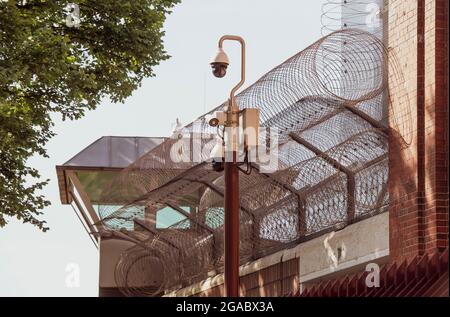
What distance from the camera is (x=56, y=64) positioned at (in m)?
25.5

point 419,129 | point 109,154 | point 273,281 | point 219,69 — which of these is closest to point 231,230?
point 219,69

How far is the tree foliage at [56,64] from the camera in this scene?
2539 centimetres

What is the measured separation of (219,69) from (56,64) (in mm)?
9586

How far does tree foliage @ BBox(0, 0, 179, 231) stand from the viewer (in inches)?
1000

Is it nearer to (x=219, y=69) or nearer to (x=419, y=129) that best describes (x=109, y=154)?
(x=219, y=69)

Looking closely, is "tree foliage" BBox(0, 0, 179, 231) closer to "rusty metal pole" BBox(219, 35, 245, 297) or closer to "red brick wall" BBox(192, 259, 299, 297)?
"red brick wall" BBox(192, 259, 299, 297)

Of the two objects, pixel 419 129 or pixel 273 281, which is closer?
pixel 419 129

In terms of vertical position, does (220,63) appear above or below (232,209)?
above

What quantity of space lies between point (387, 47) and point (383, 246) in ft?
8.88

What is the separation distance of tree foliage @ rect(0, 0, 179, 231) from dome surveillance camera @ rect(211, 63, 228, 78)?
8.70 metres

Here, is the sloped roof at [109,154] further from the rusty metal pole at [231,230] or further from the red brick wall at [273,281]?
the rusty metal pole at [231,230]

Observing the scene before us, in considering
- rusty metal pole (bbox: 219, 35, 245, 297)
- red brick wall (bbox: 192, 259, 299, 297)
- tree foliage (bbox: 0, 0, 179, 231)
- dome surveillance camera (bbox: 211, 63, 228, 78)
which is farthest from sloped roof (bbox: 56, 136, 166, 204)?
rusty metal pole (bbox: 219, 35, 245, 297)

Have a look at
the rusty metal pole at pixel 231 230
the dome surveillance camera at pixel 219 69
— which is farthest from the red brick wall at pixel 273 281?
the dome surveillance camera at pixel 219 69
